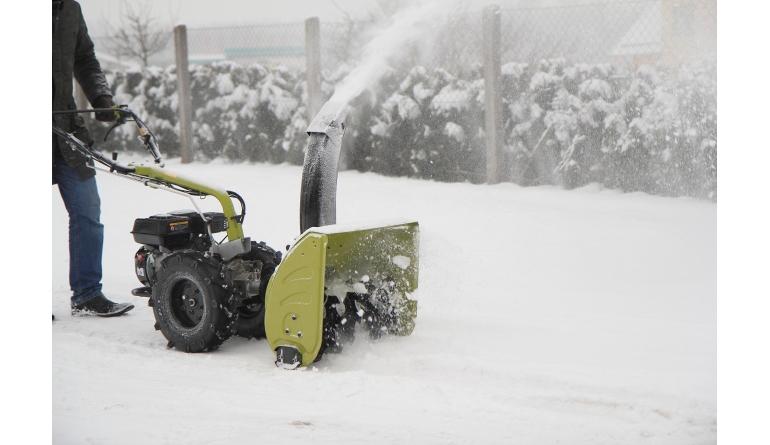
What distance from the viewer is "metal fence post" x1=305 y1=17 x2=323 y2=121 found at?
3436mm

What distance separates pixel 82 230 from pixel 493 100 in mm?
2017

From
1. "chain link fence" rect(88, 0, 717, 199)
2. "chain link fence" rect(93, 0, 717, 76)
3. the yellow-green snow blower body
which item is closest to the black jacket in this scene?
"chain link fence" rect(93, 0, 717, 76)

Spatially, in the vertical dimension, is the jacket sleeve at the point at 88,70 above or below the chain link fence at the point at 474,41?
below

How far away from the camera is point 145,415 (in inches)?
66.0

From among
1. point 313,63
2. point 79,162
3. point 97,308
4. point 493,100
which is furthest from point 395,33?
point 97,308

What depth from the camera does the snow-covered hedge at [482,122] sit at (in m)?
2.87

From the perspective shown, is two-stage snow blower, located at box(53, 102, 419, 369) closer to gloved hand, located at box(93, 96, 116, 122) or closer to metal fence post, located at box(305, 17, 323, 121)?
gloved hand, located at box(93, 96, 116, 122)

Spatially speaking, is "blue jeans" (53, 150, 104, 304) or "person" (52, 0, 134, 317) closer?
"person" (52, 0, 134, 317)

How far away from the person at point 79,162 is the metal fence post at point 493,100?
5.74 ft

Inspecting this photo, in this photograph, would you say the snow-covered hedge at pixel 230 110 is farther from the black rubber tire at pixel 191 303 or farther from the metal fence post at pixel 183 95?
the black rubber tire at pixel 191 303

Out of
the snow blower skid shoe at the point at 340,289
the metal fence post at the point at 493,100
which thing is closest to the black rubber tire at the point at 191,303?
the snow blower skid shoe at the point at 340,289

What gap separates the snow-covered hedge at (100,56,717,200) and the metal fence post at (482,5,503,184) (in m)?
0.06

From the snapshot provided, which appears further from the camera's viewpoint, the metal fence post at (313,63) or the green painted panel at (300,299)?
the metal fence post at (313,63)
